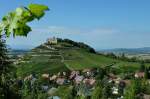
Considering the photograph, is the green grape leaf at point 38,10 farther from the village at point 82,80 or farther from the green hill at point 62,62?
the green hill at point 62,62

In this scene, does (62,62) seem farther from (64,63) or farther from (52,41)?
(52,41)

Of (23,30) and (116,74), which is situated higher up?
(23,30)

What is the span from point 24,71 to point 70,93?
140ft

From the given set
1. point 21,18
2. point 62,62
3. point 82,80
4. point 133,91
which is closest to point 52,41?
point 62,62

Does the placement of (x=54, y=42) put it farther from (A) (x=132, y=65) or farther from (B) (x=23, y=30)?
(B) (x=23, y=30)

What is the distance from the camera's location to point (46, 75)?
118 meters

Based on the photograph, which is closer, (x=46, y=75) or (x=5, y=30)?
(x=5, y=30)

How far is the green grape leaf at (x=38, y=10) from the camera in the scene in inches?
82.8

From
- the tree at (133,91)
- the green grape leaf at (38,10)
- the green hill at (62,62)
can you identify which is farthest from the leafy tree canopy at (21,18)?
the green hill at (62,62)

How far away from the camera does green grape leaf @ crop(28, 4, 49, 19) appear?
210cm

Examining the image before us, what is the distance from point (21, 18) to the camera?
6.98 feet

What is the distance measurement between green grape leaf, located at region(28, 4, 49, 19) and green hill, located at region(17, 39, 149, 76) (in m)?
119

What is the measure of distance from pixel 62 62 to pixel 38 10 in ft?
433

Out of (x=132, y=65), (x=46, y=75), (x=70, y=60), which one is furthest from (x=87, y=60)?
(x=46, y=75)
